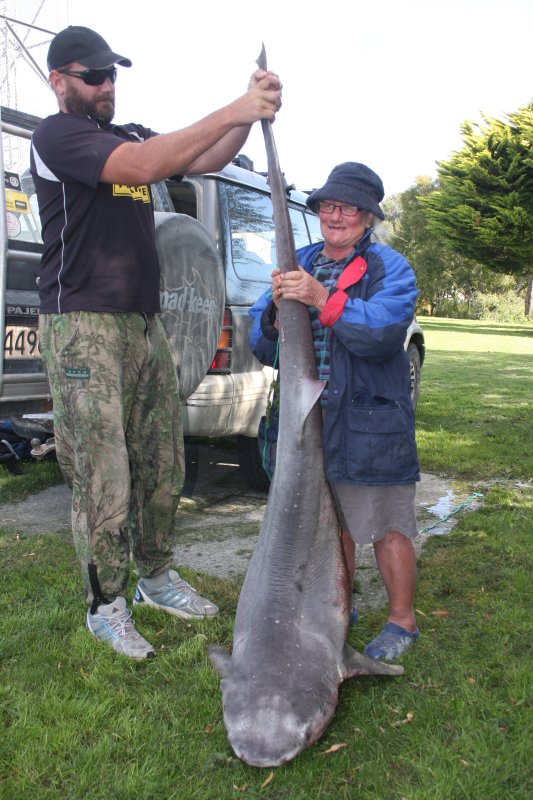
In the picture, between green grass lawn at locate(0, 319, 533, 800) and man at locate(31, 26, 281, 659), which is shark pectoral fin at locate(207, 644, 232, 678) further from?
man at locate(31, 26, 281, 659)

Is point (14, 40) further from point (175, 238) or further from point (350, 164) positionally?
point (350, 164)

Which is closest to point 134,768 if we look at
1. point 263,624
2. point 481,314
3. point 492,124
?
point 263,624

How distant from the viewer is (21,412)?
14.9 feet

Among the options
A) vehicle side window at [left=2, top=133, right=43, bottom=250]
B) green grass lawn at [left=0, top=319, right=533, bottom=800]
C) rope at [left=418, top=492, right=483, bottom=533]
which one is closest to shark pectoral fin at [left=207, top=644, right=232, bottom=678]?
green grass lawn at [left=0, top=319, right=533, bottom=800]

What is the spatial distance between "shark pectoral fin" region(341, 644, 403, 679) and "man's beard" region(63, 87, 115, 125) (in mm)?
2391

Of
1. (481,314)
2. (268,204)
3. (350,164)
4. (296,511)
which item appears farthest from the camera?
(481,314)

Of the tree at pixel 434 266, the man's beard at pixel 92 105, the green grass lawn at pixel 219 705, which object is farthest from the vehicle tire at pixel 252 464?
the tree at pixel 434 266

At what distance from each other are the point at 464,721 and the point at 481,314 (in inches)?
1815

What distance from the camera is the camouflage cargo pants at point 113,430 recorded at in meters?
3.01

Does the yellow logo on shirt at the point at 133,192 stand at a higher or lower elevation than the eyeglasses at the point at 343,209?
higher

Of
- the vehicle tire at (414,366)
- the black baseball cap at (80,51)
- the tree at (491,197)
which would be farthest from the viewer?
the tree at (491,197)

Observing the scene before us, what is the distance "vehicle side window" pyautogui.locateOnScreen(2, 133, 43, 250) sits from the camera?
454 centimetres

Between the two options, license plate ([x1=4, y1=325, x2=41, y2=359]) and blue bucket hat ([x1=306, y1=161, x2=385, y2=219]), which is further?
license plate ([x1=4, y1=325, x2=41, y2=359])

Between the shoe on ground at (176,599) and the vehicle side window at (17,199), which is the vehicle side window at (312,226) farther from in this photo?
the shoe on ground at (176,599)
